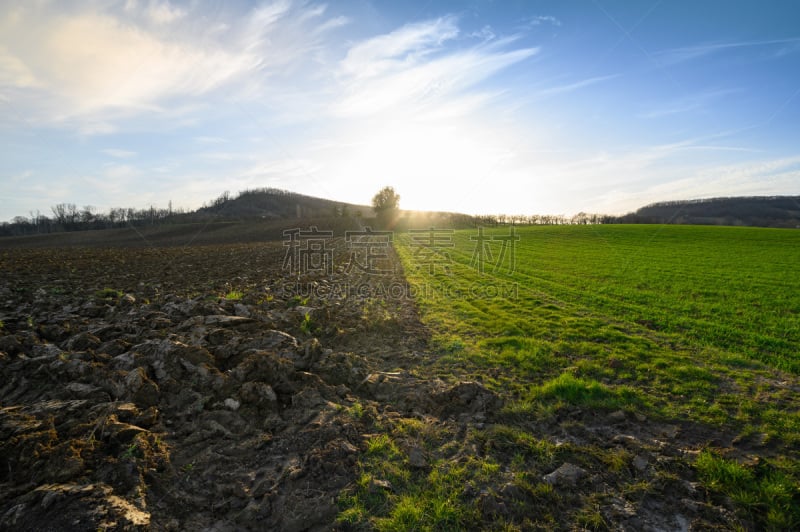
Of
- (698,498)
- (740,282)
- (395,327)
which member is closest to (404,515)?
(698,498)

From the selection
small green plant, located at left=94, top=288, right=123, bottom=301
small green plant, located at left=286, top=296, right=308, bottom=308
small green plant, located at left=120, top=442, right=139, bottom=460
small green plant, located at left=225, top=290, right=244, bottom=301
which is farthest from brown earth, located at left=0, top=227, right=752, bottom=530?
small green plant, located at left=286, top=296, right=308, bottom=308

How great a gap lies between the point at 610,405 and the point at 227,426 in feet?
21.2

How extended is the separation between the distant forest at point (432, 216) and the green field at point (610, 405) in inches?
2905

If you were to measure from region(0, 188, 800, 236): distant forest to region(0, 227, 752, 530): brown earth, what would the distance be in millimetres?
79887

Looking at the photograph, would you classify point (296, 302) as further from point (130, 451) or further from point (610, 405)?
point (610, 405)

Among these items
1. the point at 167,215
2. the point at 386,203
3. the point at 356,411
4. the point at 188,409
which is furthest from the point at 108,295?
the point at 167,215

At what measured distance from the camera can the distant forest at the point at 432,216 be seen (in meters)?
99.0

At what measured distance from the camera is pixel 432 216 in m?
98.3

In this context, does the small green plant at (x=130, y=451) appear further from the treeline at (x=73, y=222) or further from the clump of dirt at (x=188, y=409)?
the treeline at (x=73, y=222)

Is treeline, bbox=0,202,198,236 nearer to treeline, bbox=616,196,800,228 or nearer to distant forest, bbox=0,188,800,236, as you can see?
distant forest, bbox=0,188,800,236

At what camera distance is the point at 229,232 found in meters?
73.5

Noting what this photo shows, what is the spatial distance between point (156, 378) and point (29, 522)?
290 centimetres

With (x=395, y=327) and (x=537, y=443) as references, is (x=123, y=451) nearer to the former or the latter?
(x=537, y=443)

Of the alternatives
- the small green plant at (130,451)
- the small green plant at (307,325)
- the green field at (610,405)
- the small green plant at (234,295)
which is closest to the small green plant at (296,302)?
the small green plant at (234,295)
